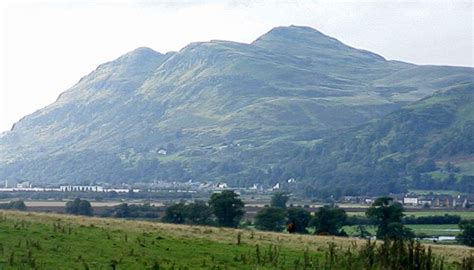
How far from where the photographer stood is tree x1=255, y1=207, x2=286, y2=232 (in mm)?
71156

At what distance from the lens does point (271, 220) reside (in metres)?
71.8

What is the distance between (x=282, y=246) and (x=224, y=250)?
3885 mm

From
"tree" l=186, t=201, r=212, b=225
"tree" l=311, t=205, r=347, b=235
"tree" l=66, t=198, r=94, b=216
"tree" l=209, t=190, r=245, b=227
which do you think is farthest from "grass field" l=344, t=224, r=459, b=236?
"tree" l=66, t=198, r=94, b=216

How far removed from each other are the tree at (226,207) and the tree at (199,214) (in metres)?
0.60

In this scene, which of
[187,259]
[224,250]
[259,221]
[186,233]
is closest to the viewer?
[187,259]

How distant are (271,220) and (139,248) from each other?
39300 millimetres

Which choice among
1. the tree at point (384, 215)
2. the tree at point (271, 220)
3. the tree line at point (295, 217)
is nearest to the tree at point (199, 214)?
the tree line at point (295, 217)

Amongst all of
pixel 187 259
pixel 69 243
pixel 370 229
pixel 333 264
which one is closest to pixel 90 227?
pixel 69 243

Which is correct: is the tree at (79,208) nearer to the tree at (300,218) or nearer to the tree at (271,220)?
the tree at (271,220)

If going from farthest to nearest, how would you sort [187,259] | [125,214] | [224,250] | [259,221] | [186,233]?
[125,214] < [259,221] < [186,233] < [224,250] < [187,259]

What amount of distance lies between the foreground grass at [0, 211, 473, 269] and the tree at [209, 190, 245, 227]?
2538 centimetres

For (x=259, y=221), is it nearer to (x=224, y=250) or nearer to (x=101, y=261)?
(x=224, y=250)

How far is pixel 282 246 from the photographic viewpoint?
37875 millimetres

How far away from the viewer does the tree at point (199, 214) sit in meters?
69.7
